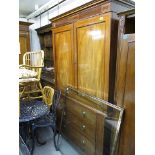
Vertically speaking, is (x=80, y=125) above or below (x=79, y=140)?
above

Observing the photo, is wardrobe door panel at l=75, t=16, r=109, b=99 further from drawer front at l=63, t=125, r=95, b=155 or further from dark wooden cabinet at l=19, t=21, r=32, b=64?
dark wooden cabinet at l=19, t=21, r=32, b=64

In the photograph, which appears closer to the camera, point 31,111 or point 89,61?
point 89,61

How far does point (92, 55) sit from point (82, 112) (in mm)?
744

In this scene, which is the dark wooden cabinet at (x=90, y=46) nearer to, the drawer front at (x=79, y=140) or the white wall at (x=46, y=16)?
the drawer front at (x=79, y=140)

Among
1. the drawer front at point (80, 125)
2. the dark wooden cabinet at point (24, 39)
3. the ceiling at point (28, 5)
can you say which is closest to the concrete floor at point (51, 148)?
the drawer front at point (80, 125)

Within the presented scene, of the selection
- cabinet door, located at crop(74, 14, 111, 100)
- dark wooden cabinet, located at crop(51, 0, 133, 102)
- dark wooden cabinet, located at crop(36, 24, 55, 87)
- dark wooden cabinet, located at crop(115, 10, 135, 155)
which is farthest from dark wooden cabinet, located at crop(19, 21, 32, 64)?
dark wooden cabinet, located at crop(115, 10, 135, 155)

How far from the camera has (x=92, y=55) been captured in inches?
77.7

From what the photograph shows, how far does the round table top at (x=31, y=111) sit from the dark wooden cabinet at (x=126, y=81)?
1.10 meters

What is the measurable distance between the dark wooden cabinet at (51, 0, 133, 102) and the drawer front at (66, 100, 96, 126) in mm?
225

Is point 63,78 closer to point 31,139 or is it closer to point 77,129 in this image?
point 77,129

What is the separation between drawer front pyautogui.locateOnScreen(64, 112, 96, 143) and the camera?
6.69ft

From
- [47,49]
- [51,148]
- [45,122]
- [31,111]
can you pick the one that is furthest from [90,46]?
[47,49]

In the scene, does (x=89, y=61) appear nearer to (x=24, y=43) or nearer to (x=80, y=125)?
(x=80, y=125)
